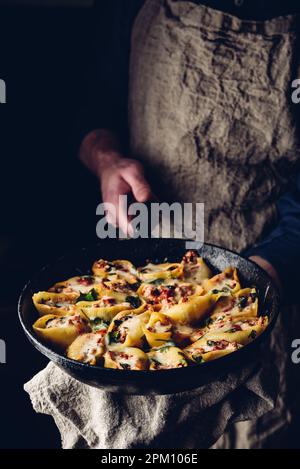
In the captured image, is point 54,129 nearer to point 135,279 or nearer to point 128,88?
point 128,88

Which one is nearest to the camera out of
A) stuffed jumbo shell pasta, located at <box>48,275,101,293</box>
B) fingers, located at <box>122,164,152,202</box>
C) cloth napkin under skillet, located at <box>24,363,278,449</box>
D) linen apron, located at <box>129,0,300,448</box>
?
cloth napkin under skillet, located at <box>24,363,278,449</box>

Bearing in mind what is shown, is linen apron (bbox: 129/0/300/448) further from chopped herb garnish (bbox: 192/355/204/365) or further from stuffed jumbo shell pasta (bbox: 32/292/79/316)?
chopped herb garnish (bbox: 192/355/204/365)

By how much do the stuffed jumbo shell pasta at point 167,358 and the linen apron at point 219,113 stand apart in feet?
2.33

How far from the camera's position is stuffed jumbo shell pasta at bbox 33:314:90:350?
4.16ft

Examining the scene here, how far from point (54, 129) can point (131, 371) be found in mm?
1821

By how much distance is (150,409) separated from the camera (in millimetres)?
1353

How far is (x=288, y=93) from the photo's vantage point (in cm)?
178

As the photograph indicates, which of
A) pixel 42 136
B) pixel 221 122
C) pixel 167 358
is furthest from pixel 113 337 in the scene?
pixel 42 136

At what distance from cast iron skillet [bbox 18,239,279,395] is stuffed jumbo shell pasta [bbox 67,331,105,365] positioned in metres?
0.04

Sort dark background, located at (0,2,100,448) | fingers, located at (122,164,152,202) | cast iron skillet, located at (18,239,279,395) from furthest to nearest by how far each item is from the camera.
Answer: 1. dark background, located at (0,2,100,448)
2. fingers, located at (122,164,152,202)
3. cast iron skillet, located at (18,239,279,395)

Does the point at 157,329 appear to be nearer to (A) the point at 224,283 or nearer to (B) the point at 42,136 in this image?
(A) the point at 224,283

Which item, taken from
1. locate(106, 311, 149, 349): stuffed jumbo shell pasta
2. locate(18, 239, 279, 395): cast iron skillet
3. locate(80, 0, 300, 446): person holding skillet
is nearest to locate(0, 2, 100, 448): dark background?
locate(80, 0, 300, 446): person holding skillet

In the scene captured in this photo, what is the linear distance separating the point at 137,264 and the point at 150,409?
0.39m
